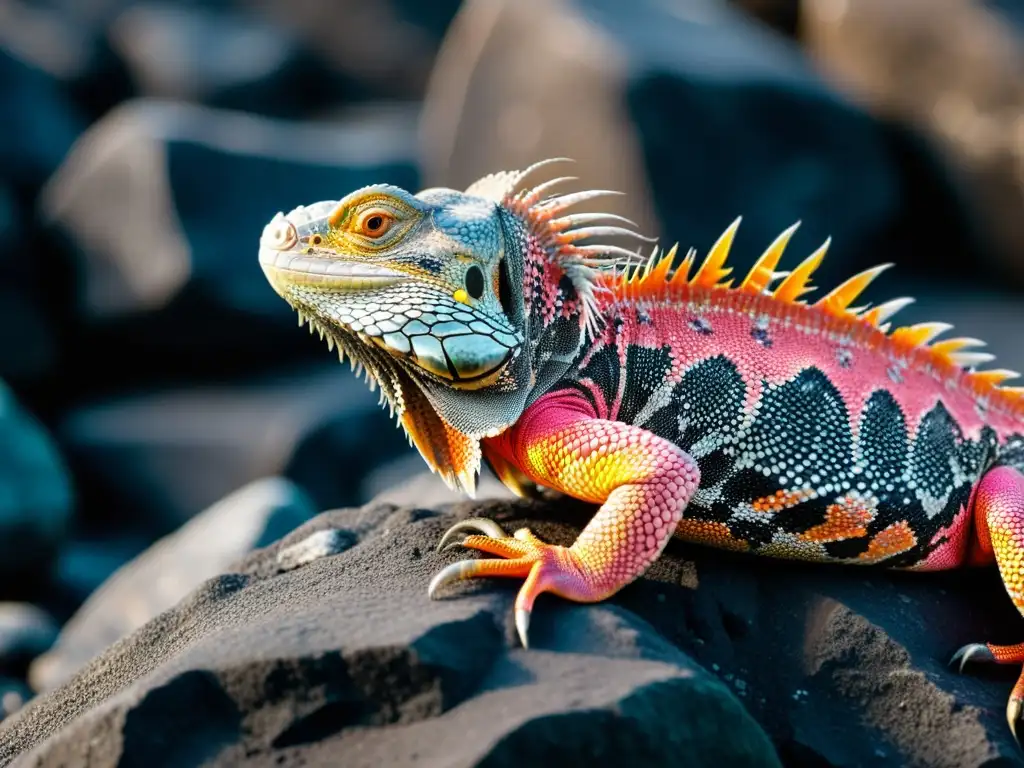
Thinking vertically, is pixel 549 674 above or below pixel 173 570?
above

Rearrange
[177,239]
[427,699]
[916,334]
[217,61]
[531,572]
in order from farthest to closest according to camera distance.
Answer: [217,61]
[177,239]
[916,334]
[531,572]
[427,699]

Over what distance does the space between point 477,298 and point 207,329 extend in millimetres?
6875

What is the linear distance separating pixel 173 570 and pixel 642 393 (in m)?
3.06

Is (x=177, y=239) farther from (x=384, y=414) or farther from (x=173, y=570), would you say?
(x=173, y=570)

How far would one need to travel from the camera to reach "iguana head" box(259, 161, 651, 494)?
268 centimetres

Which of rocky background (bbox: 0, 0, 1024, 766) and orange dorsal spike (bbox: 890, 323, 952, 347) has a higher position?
orange dorsal spike (bbox: 890, 323, 952, 347)

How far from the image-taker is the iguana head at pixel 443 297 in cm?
268

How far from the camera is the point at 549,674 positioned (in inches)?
89.2

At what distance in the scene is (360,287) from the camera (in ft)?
8.89

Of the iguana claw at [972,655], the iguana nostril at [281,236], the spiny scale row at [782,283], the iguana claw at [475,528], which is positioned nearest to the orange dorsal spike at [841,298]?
the spiny scale row at [782,283]

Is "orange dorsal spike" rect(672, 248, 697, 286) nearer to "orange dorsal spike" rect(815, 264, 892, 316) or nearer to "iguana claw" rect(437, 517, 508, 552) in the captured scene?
"orange dorsal spike" rect(815, 264, 892, 316)

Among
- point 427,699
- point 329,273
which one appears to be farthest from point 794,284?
point 427,699

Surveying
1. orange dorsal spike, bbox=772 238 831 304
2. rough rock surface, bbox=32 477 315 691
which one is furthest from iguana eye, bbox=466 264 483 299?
rough rock surface, bbox=32 477 315 691

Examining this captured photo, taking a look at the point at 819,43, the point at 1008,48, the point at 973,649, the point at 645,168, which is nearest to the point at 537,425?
the point at 973,649
